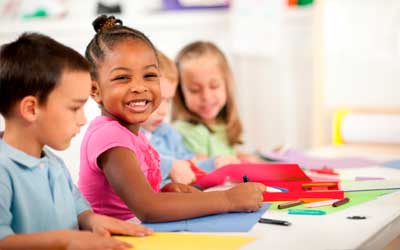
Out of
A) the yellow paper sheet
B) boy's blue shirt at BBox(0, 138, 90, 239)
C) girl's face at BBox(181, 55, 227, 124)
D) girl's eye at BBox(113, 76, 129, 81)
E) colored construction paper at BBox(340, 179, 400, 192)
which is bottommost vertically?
colored construction paper at BBox(340, 179, 400, 192)

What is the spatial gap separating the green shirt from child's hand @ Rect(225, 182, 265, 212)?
948 millimetres

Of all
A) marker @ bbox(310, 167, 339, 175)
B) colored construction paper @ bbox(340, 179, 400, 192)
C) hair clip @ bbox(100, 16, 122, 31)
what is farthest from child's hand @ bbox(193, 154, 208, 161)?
hair clip @ bbox(100, 16, 122, 31)

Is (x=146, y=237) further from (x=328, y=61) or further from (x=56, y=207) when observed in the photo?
(x=328, y=61)

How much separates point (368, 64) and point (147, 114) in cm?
185

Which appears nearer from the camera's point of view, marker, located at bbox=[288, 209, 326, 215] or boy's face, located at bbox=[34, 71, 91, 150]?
boy's face, located at bbox=[34, 71, 91, 150]

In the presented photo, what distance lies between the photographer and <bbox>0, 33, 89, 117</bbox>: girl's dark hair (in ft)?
3.39

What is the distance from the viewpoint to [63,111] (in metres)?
1.08

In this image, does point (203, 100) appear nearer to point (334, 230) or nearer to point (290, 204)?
point (290, 204)

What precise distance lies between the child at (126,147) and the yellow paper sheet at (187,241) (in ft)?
0.31

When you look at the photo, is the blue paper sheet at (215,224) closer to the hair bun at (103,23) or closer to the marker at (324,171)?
the hair bun at (103,23)

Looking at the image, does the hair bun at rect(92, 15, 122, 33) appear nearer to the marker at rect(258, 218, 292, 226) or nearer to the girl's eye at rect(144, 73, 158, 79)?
the girl's eye at rect(144, 73, 158, 79)

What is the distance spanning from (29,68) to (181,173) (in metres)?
0.70

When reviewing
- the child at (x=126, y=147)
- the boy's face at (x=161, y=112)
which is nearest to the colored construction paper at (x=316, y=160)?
the boy's face at (x=161, y=112)

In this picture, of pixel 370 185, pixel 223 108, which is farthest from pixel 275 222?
pixel 223 108
